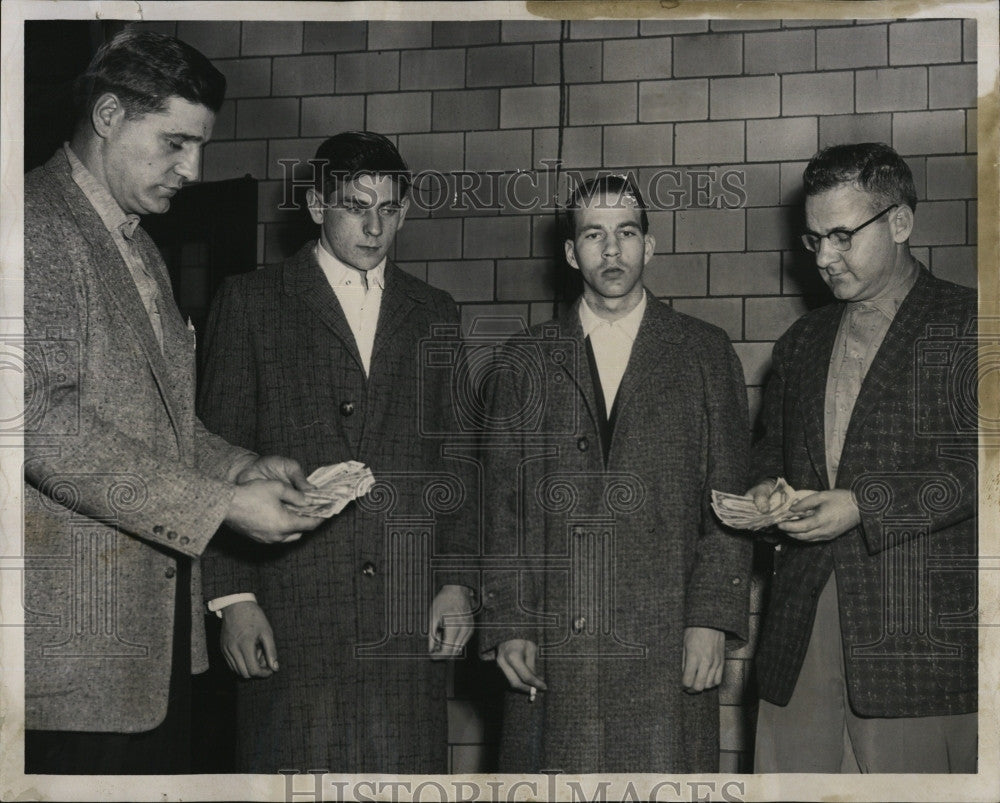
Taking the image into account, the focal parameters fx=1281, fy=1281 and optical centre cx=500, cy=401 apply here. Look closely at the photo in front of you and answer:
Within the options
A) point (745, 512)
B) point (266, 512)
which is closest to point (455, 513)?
point (266, 512)

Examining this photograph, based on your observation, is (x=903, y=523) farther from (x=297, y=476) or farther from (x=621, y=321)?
(x=297, y=476)

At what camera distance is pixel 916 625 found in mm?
3324

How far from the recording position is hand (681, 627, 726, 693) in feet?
10.6

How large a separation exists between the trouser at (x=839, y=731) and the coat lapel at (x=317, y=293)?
1.39 meters

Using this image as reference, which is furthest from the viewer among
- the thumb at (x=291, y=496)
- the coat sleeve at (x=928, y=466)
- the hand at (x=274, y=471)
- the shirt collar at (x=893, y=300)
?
the shirt collar at (x=893, y=300)

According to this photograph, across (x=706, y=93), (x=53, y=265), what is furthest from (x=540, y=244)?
(x=53, y=265)

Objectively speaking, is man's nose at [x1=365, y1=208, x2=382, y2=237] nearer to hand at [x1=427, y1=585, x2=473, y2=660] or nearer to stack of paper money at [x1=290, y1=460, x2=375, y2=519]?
stack of paper money at [x1=290, y1=460, x2=375, y2=519]

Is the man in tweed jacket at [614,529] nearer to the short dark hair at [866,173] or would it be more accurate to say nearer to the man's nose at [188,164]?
the short dark hair at [866,173]

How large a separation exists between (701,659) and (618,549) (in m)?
0.35

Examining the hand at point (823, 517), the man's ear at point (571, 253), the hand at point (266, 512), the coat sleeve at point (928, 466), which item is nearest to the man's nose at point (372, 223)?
the man's ear at point (571, 253)

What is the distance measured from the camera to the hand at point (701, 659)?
3.23 meters

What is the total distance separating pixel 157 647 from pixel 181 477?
414mm

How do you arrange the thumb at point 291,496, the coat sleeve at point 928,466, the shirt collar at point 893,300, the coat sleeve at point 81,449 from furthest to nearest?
the shirt collar at point 893,300
the coat sleeve at point 928,466
the thumb at point 291,496
the coat sleeve at point 81,449

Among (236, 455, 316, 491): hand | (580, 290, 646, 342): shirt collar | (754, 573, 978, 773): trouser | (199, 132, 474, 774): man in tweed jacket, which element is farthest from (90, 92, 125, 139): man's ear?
(754, 573, 978, 773): trouser
